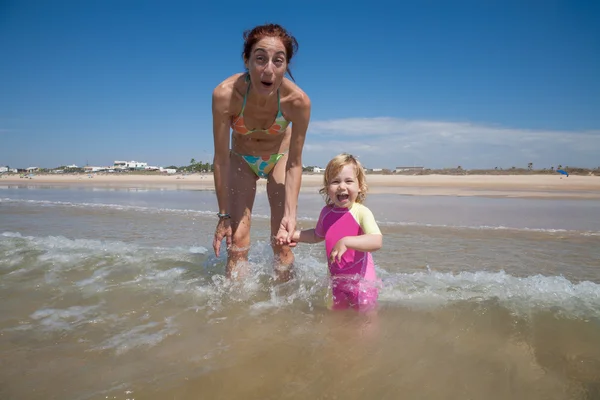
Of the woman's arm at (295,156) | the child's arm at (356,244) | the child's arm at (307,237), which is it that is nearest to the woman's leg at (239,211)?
the woman's arm at (295,156)

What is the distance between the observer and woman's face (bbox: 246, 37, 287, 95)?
10.5ft

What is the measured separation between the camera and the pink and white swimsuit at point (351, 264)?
9.73 feet

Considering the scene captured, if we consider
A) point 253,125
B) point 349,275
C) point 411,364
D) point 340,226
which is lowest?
point 411,364

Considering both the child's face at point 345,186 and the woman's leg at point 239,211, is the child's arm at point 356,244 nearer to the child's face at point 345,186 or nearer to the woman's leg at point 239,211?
the child's face at point 345,186

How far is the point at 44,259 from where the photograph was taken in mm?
4438

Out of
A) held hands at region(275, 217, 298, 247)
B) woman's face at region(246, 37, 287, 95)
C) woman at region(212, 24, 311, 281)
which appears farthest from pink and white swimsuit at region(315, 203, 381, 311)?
woman's face at region(246, 37, 287, 95)

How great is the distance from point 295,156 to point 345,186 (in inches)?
32.7

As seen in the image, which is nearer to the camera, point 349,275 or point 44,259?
point 349,275

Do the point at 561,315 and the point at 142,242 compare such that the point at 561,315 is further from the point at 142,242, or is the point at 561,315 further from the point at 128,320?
the point at 142,242

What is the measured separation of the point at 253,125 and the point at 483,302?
8.05ft

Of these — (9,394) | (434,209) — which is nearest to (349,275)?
(9,394)

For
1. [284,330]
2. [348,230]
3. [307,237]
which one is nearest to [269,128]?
[307,237]

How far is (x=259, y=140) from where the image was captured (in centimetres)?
394

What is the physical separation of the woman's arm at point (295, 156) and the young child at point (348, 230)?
415 mm
